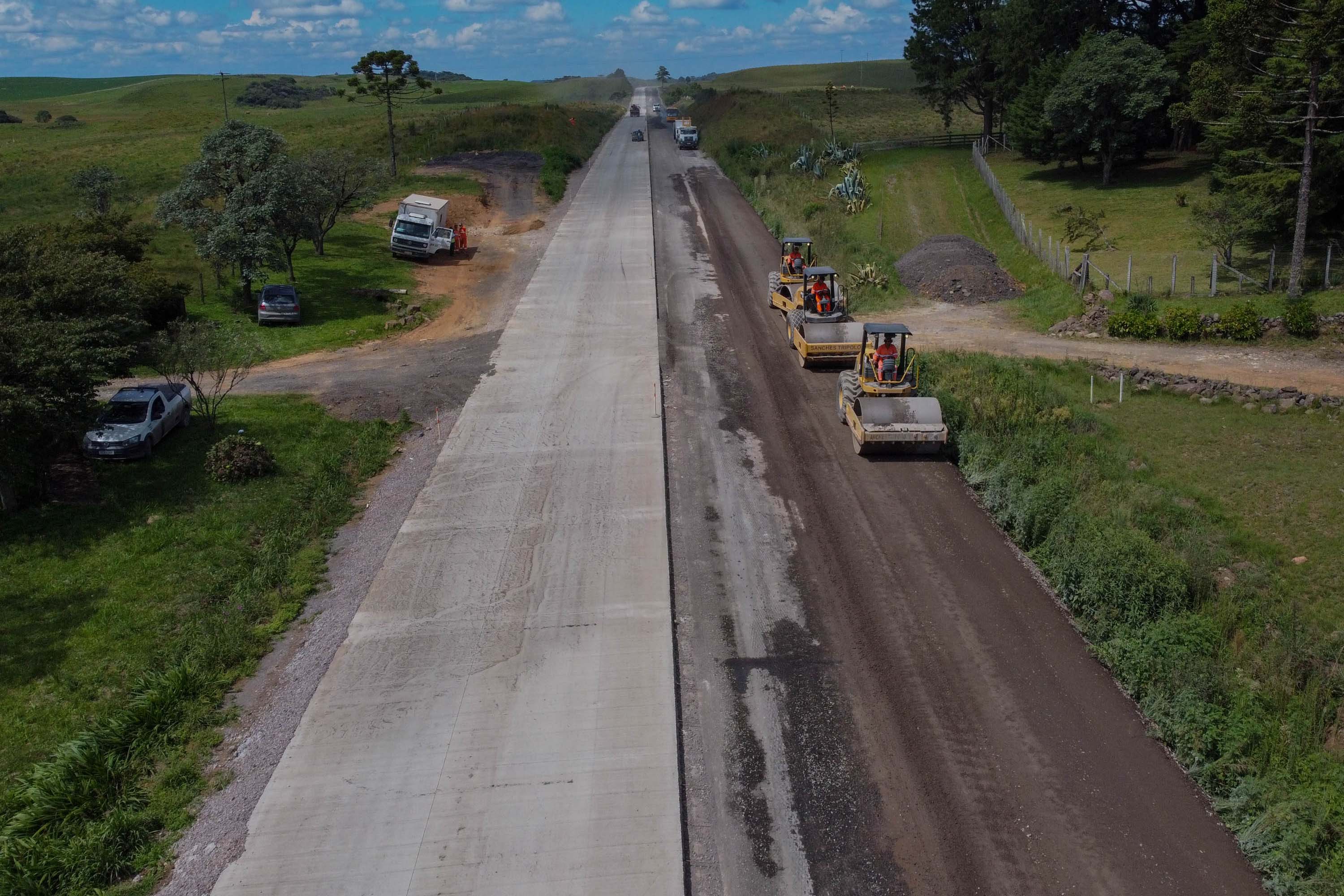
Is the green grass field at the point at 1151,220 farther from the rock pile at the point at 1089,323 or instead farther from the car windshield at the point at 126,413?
A: the car windshield at the point at 126,413

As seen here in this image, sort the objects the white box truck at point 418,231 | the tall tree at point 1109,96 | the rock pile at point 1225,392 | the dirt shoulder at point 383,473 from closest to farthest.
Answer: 1. the dirt shoulder at point 383,473
2. the rock pile at point 1225,392
3. the white box truck at point 418,231
4. the tall tree at point 1109,96

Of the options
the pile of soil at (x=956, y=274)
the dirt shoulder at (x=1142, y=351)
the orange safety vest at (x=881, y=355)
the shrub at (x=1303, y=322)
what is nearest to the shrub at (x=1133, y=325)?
the dirt shoulder at (x=1142, y=351)

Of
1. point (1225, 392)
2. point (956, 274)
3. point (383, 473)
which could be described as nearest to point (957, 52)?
point (956, 274)

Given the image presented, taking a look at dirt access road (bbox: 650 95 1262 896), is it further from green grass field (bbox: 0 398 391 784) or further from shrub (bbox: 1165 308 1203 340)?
shrub (bbox: 1165 308 1203 340)

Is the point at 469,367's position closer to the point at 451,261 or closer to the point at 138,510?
the point at 138,510

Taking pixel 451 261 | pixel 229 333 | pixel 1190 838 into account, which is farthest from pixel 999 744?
pixel 451 261

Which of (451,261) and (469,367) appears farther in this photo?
(451,261)
